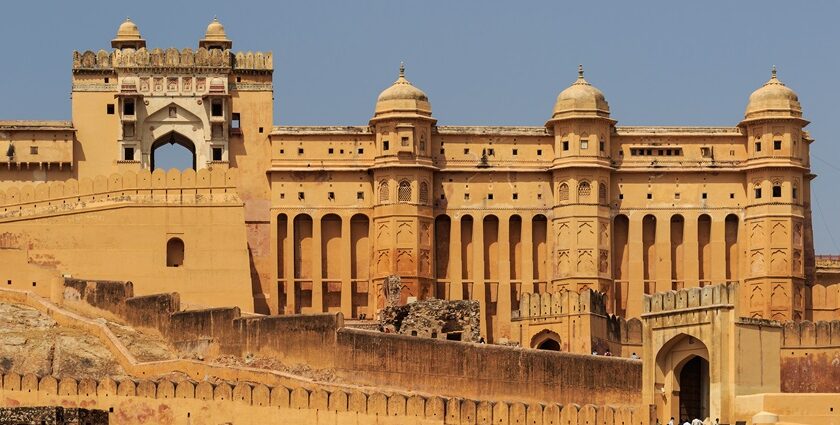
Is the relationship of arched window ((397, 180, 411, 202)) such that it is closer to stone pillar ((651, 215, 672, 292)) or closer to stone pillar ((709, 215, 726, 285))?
stone pillar ((651, 215, 672, 292))

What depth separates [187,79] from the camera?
267 ft

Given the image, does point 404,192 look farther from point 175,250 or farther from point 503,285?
point 175,250

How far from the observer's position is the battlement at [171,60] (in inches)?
3201

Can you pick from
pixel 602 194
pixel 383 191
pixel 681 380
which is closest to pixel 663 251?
pixel 602 194

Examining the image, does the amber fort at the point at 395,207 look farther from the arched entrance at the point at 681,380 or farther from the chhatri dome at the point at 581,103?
the arched entrance at the point at 681,380

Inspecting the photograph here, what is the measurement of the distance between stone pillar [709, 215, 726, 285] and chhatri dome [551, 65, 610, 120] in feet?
16.4

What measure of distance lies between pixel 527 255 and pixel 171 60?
13.1m

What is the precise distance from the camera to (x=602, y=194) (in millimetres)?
80625

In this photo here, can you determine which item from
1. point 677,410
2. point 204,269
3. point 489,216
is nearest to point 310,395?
point 677,410

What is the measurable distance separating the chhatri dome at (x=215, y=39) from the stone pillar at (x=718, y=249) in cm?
1699

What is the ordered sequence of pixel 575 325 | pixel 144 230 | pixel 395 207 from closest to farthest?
pixel 575 325 → pixel 144 230 → pixel 395 207

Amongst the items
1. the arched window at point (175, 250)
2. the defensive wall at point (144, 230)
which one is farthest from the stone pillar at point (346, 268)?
the arched window at point (175, 250)

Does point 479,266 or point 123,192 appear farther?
point 479,266

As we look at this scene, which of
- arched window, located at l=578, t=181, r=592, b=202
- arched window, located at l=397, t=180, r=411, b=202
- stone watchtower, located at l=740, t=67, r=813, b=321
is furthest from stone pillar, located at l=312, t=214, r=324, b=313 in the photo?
stone watchtower, located at l=740, t=67, r=813, b=321
